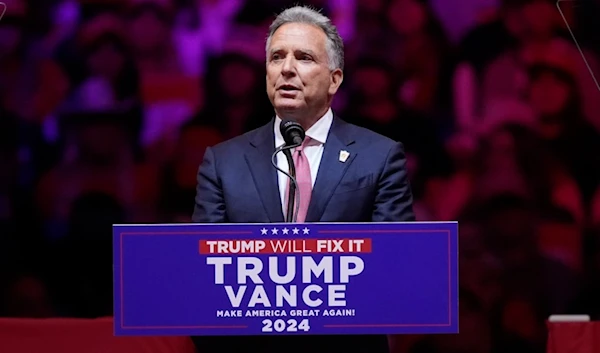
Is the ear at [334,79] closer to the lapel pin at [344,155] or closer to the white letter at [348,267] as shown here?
the lapel pin at [344,155]

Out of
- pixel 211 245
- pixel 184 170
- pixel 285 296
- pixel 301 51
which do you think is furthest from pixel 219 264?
pixel 184 170

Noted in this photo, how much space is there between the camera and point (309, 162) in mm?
2641

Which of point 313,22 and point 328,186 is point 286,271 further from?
point 313,22

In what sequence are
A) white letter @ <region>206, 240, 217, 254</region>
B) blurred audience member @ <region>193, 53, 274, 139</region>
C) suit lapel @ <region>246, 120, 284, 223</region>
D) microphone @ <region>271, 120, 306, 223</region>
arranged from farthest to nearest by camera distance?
blurred audience member @ <region>193, 53, 274, 139</region> → suit lapel @ <region>246, 120, 284, 223</region> → microphone @ <region>271, 120, 306, 223</region> → white letter @ <region>206, 240, 217, 254</region>

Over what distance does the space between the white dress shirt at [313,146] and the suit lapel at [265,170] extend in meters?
0.02

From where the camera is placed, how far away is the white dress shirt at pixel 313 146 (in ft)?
8.49

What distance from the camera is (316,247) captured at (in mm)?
2184

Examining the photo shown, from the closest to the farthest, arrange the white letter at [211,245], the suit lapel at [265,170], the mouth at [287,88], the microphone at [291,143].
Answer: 1. the white letter at [211,245]
2. the microphone at [291,143]
3. the suit lapel at [265,170]
4. the mouth at [287,88]

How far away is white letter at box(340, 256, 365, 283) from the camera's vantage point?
85.9 inches

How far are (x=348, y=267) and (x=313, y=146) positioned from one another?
0.57 metres

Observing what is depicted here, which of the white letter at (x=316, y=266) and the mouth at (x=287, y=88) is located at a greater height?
the mouth at (x=287, y=88)

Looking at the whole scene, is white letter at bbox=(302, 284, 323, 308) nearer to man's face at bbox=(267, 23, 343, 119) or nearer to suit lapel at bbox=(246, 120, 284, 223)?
suit lapel at bbox=(246, 120, 284, 223)

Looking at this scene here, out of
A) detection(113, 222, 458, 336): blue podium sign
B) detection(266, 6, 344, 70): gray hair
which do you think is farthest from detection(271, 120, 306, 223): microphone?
detection(266, 6, 344, 70): gray hair

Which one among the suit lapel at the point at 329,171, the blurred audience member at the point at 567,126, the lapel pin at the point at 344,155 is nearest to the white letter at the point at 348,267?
the suit lapel at the point at 329,171
